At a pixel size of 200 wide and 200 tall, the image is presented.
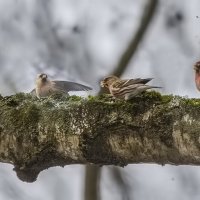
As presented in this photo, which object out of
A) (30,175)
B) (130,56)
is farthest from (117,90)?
(30,175)

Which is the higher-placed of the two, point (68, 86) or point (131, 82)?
point (68, 86)

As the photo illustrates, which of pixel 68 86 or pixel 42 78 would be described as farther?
pixel 42 78

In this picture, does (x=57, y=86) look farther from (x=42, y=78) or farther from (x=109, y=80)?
(x=109, y=80)

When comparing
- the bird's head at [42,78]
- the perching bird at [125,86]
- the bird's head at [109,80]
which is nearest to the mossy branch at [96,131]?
the perching bird at [125,86]

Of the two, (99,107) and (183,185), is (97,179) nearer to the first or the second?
(99,107)

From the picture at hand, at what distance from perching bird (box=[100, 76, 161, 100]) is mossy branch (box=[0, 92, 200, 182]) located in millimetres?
174

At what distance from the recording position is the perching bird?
2.89 metres

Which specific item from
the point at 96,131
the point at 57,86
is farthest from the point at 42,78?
the point at 96,131

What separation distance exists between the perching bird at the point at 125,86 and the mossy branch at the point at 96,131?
0.17 m

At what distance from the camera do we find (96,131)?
262 cm

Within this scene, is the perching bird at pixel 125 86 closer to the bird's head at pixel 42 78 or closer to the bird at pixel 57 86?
the bird at pixel 57 86

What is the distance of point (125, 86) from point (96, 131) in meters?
0.72

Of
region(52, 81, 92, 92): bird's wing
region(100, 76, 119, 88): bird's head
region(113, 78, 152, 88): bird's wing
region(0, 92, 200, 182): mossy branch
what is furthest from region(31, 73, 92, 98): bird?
region(0, 92, 200, 182): mossy branch

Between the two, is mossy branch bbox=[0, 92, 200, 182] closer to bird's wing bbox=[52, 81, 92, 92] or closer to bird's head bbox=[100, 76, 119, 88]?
bird's head bbox=[100, 76, 119, 88]
